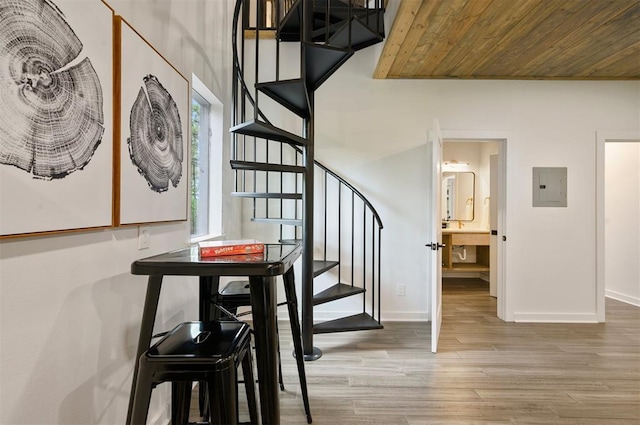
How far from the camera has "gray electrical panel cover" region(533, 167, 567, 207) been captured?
11.4 ft

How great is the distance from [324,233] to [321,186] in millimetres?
493

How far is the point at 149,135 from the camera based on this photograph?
158 cm

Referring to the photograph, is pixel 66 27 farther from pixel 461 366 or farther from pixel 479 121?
pixel 479 121

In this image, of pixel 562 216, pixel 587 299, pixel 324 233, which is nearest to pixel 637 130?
pixel 562 216

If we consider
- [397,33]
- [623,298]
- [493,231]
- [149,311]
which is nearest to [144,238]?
[149,311]

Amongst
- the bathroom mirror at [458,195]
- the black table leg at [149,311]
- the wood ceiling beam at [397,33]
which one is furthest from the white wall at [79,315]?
the bathroom mirror at [458,195]

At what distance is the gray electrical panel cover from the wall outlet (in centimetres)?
365

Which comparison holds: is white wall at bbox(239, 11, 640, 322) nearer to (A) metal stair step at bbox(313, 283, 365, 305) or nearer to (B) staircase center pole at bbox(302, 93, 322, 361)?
(A) metal stair step at bbox(313, 283, 365, 305)

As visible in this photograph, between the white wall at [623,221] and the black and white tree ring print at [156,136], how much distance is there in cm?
521

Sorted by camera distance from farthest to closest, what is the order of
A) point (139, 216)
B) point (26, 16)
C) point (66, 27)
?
point (139, 216)
point (66, 27)
point (26, 16)

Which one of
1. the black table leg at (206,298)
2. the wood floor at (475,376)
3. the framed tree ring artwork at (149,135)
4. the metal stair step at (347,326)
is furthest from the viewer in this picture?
the metal stair step at (347,326)

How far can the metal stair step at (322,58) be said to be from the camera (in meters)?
2.09

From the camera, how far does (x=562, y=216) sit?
3.48 m

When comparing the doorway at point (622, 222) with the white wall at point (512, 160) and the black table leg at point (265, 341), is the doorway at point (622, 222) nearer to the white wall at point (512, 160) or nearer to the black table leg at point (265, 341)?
the white wall at point (512, 160)
